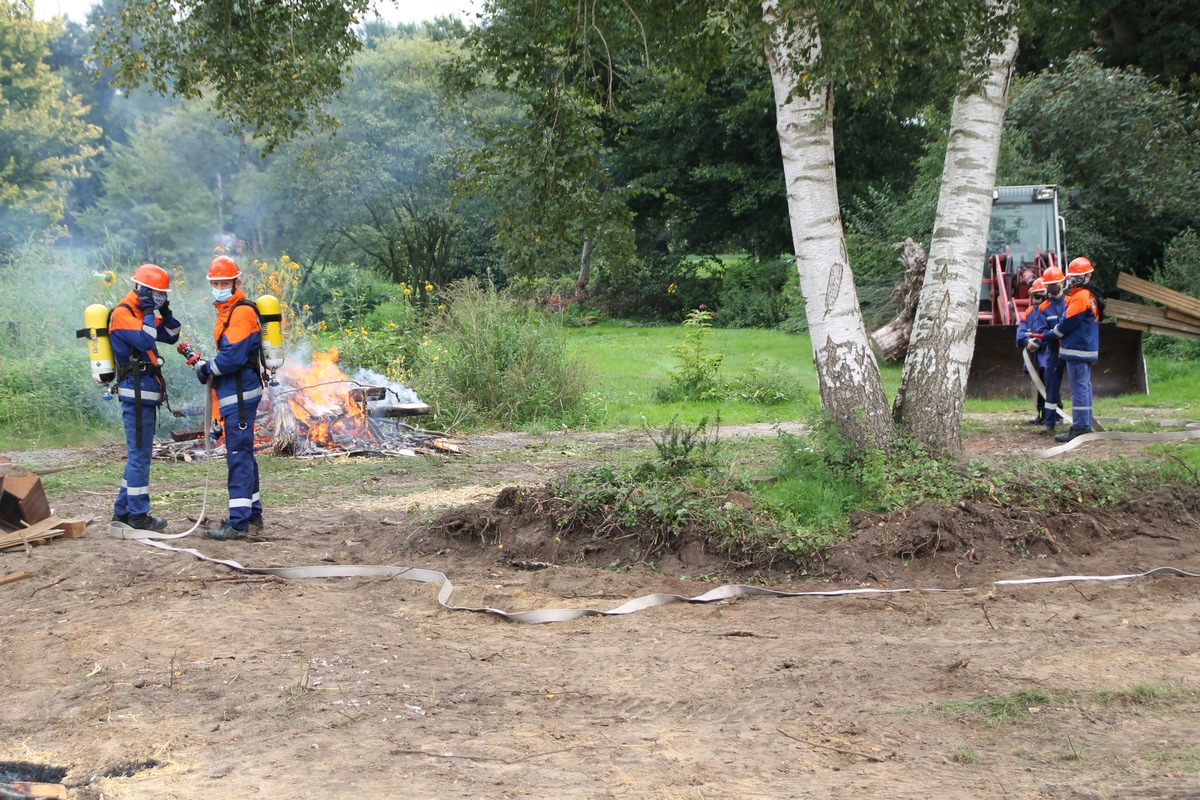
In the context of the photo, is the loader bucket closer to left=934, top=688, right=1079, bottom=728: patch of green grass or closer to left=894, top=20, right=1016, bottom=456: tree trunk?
left=894, top=20, right=1016, bottom=456: tree trunk

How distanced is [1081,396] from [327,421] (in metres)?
8.53

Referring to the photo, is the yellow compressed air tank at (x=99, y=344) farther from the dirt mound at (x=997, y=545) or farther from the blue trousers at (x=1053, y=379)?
the blue trousers at (x=1053, y=379)

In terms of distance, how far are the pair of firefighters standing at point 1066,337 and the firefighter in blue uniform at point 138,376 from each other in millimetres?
9055

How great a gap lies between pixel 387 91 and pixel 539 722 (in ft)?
108

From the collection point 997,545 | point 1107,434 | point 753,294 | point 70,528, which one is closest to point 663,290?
point 753,294

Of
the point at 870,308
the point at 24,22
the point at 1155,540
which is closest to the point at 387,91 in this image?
the point at 24,22

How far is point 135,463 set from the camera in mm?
7969

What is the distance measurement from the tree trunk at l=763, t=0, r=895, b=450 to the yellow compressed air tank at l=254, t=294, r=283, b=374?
393 cm

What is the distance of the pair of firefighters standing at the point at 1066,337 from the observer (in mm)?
11516

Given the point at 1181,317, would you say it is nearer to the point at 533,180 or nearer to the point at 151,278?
the point at 533,180

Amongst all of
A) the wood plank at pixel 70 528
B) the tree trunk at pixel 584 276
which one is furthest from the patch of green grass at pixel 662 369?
the wood plank at pixel 70 528

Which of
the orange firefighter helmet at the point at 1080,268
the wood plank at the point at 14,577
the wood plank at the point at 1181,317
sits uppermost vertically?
the orange firefighter helmet at the point at 1080,268

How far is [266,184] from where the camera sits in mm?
35938

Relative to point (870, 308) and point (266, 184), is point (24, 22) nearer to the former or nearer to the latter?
point (266, 184)
